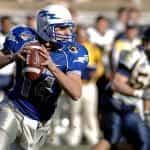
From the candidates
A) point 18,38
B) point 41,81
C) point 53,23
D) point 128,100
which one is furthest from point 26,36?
point 128,100

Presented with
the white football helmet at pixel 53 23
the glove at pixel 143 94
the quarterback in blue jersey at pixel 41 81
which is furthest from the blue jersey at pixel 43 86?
the glove at pixel 143 94

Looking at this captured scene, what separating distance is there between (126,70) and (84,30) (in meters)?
3.04

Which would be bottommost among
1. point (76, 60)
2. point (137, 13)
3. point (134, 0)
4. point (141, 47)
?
point (134, 0)

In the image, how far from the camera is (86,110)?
9688 mm

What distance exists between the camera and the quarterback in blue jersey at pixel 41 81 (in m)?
5.24

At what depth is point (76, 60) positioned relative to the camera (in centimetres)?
529

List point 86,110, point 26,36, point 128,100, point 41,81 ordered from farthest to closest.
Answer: point 86,110
point 128,100
point 26,36
point 41,81

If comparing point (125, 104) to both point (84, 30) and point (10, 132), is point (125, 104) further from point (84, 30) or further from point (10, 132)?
point (84, 30)

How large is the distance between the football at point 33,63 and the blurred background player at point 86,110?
4.64 m

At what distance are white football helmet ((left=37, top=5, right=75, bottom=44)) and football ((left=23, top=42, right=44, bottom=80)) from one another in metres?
0.34

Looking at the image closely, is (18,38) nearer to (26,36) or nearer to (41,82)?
(26,36)

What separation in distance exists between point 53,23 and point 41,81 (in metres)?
0.40

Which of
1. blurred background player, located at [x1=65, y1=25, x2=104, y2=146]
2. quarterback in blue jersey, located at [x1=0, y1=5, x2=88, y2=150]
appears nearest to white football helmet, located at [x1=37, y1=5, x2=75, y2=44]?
quarterback in blue jersey, located at [x1=0, y1=5, x2=88, y2=150]

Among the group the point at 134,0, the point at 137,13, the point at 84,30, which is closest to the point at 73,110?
the point at 84,30
